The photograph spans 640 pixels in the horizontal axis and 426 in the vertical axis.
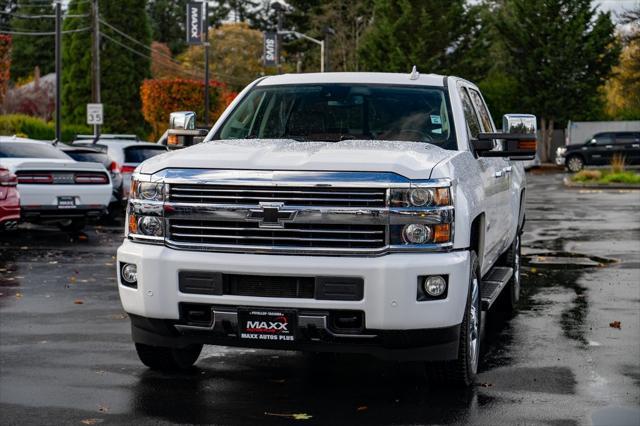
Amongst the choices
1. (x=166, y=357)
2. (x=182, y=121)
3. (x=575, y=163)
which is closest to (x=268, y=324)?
(x=166, y=357)

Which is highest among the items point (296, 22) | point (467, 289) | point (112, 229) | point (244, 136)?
point (296, 22)

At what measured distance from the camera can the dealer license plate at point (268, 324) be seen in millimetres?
6492

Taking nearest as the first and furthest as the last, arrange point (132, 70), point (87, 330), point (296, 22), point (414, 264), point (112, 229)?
point (414, 264)
point (87, 330)
point (112, 229)
point (132, 70)
point (296, 22)

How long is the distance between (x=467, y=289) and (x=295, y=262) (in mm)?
1112

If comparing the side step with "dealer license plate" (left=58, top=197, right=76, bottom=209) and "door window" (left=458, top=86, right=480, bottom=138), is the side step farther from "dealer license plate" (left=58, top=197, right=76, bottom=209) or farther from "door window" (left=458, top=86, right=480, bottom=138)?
"dealer license plate" (left=58, top=197, right=76, bottom=209)

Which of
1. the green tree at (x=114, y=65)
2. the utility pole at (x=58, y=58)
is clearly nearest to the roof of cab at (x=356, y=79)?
the utility pole at (x=58, y=58)

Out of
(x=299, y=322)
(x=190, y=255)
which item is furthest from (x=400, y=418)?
(x=190, y=255)

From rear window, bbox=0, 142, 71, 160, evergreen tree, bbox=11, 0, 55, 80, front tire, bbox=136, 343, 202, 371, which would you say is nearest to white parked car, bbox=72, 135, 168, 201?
rear window, bbox=0, 142, 71, 160

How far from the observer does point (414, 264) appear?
20.9 feet

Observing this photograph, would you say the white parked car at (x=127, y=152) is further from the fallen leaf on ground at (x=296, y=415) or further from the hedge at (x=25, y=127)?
the fallen leaf on ground at (x=296, y=415)

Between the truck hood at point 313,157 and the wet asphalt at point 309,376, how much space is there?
1436 mm

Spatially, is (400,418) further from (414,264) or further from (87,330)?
(87,330)

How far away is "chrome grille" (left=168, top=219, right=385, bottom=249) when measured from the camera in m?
6.46

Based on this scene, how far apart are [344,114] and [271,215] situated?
1.93 m
